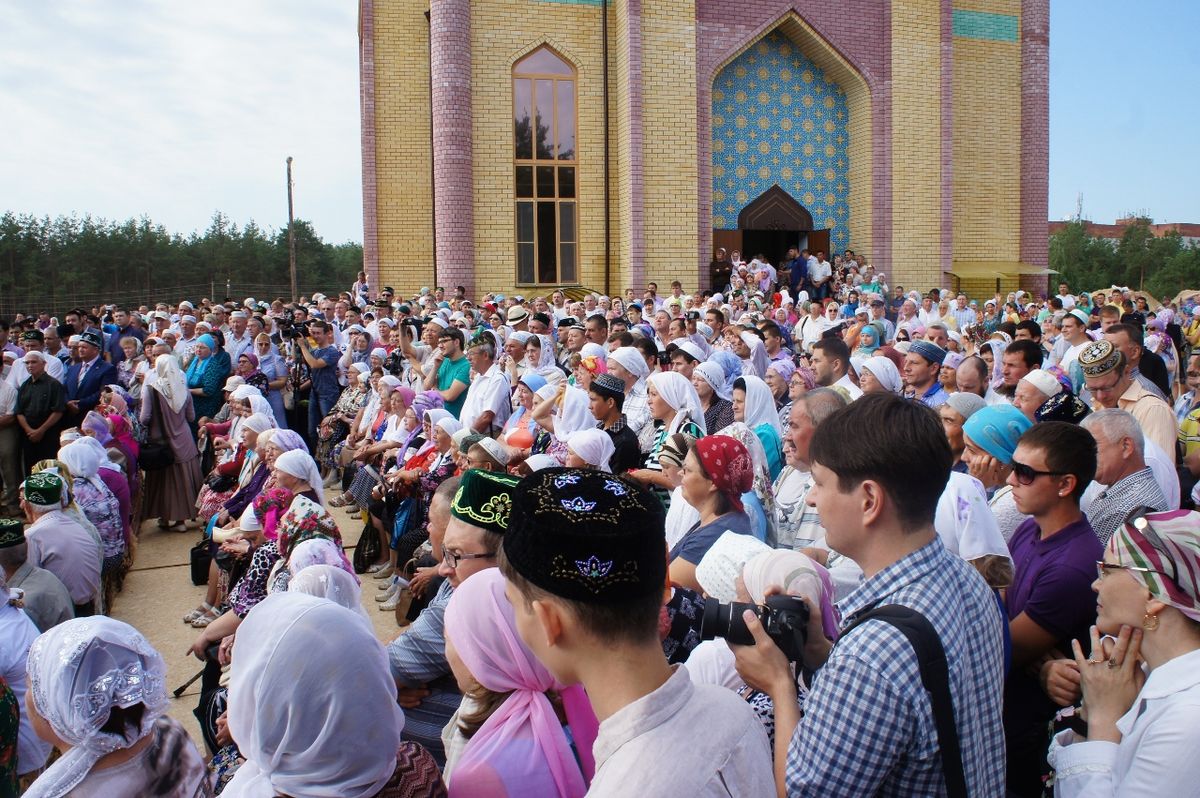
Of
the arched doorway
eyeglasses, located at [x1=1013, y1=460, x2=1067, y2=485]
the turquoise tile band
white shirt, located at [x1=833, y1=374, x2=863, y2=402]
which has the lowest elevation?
eyeglasses, located at [x1=1013, y1=460, x2=1067, y2=485]

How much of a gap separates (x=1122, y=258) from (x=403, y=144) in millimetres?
41842

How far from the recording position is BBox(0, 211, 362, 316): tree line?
3303 centimetres

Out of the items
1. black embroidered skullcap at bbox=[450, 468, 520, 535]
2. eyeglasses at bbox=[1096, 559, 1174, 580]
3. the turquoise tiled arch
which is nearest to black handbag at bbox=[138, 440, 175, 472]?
black embroidered skullcap at bbox=[450, 468, 520, 535]

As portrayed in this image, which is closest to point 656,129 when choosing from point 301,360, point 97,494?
point 301,360

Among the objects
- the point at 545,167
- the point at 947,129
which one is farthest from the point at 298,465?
the point at 947,129

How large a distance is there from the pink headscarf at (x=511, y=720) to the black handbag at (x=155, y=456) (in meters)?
7.14

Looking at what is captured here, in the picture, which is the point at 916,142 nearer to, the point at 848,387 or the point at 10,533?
the point at 848,387

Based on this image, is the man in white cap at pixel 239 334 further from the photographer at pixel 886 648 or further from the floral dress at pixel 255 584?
the photographer at pixel 886 648

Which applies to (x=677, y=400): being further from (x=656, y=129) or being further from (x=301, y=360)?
(x=656, y=129)

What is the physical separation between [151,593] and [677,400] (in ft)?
14.1

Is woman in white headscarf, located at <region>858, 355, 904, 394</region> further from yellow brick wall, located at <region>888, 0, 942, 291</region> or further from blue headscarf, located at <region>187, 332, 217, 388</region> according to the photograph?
yellow brick wall, located at <region>888, 0, 942, 291</region>

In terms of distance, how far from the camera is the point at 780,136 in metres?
19.4

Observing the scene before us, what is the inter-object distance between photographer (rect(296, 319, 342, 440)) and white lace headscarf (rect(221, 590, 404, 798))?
8615mm

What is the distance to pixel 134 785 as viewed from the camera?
92.5 inches
